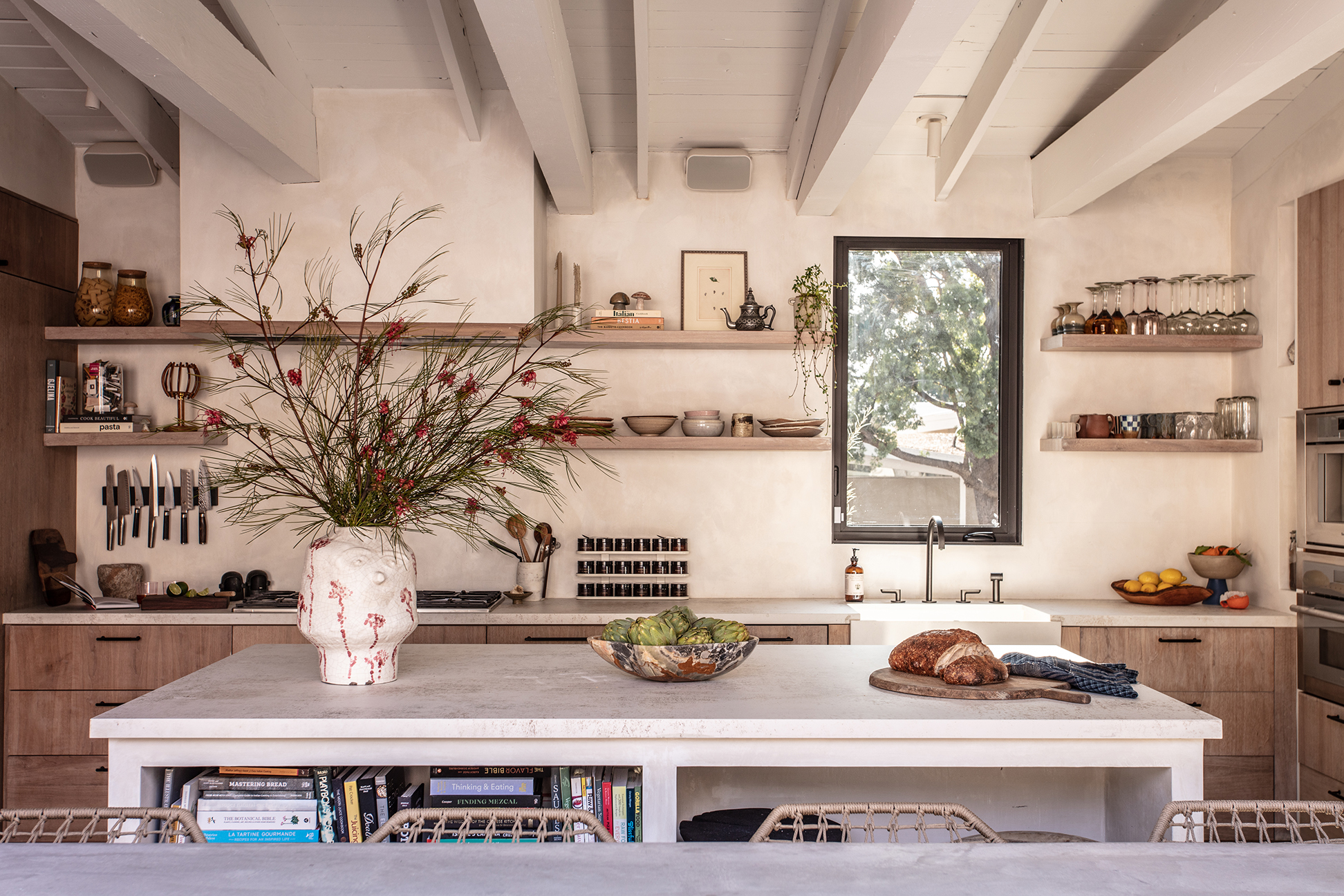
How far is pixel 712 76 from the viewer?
3.72 m

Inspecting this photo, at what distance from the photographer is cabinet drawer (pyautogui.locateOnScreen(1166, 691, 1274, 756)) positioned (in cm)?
364

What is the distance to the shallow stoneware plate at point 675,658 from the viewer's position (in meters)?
2.06

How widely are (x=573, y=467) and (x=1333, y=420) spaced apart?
3035 mm

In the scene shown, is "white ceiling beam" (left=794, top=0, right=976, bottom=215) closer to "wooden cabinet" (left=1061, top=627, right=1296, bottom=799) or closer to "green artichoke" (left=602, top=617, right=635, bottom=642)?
"green artichoke" (left=602, top=617, right=635, bottom=642)

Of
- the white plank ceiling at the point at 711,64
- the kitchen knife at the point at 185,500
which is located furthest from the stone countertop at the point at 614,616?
the white plank ceiling at the point at 711,64

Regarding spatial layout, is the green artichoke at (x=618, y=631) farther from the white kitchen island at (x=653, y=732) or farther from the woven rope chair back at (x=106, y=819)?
the woven rope chair back at (x=106, y=819)

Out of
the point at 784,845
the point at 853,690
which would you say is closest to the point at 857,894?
the point at 784,845

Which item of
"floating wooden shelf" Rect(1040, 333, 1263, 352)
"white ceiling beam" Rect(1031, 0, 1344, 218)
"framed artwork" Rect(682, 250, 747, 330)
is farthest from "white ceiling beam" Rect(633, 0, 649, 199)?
"floating wooden shelf" Rect(1040, 333, 1263, 352)

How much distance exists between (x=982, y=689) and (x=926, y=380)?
2485mm

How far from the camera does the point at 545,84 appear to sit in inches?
111

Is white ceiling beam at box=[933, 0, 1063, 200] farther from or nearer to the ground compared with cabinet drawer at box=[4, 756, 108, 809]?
farther from the ground

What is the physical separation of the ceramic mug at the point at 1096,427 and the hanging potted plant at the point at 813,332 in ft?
3.68

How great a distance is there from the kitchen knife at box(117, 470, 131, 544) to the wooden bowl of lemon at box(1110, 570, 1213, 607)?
450 centimetres

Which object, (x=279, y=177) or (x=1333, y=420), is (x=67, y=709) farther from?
(x=1333, y=420)
